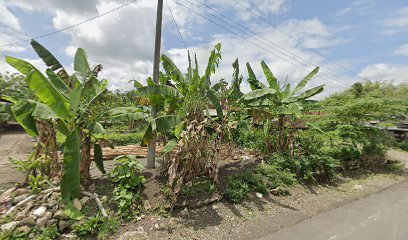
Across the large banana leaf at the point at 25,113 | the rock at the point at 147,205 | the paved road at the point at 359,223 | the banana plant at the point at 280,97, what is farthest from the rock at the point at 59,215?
the banana plant at the point at 280,97

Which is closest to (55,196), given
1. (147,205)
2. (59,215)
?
(59,215)

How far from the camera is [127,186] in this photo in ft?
17.2

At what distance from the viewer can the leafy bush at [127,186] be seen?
4861 millimetres

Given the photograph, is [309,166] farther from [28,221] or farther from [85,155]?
[28,221]

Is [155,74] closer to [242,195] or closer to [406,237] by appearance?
[242,195]

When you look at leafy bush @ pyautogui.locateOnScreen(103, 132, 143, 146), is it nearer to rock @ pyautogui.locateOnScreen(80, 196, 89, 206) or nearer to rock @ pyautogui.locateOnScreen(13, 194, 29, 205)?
rock @ pyautogui.locateOnScreen(13, 194, 29, 205)

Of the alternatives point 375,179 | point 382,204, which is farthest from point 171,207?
point 375,179

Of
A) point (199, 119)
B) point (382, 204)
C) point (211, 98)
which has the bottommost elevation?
point (382, 204)

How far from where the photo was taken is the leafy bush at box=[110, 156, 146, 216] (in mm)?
4861

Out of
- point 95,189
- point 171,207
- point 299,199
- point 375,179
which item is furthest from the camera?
point 375,179

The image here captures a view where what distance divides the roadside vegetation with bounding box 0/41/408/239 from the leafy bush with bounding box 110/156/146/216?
0.03 metres

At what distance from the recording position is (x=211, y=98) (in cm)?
640

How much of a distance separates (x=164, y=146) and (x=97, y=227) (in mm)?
2633

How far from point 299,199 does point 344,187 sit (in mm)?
2413
